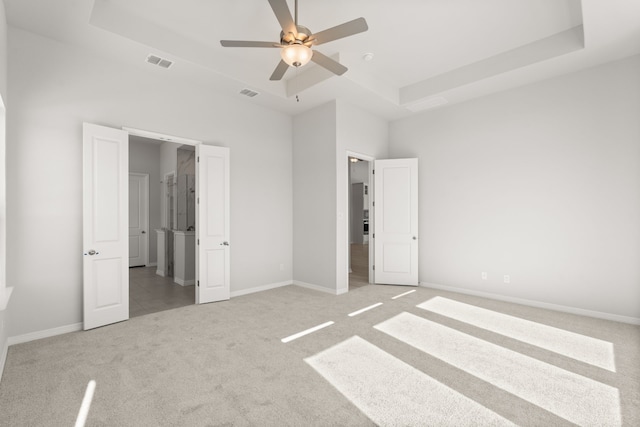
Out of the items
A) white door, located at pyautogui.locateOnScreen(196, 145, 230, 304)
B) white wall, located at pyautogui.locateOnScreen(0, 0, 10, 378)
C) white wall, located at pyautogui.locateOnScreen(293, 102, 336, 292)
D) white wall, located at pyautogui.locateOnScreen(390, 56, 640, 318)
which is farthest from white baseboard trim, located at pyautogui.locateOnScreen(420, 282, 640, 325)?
white wall, located at pyautogui.locateOnScreen(0, 0, 10, 378)

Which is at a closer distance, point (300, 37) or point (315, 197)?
point (300, 37)

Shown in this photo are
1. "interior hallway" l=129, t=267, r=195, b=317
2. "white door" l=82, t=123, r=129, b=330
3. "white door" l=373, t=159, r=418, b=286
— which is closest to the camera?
"white door" l=82, t=123, r=129, b=330

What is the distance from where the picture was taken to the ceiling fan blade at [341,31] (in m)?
2.44

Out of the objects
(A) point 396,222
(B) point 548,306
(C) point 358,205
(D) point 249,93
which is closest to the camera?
(B) point 548,306

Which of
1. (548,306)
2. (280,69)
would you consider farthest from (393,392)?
(548,306)

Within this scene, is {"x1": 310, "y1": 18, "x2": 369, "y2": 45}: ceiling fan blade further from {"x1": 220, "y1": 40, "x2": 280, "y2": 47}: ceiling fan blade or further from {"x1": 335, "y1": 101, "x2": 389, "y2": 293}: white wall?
{"x1": 335, "y1": 101, "x2": 389, "y2": 293}: white wall

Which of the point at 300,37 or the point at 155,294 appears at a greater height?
the point at 300,37

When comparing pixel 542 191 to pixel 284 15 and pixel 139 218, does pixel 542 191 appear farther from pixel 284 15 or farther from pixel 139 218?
pixel 139 218

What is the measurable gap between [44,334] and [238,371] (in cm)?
231

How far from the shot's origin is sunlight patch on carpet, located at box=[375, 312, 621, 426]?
1972mm

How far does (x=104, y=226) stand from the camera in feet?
11.4

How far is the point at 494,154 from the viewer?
15.4 feet

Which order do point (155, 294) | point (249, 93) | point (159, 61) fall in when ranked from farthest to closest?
point (155, 294) < point (249, 93) < point (159, 61)

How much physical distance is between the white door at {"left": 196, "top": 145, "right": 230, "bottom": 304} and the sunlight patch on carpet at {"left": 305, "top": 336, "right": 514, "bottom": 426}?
2308 millimetres
